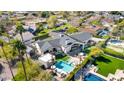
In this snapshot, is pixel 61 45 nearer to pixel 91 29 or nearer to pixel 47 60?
pixel 47 60

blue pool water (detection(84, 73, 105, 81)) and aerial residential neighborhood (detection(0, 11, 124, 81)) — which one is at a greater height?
aerial residential neighborhood (detection(0, 11, 124, 81))

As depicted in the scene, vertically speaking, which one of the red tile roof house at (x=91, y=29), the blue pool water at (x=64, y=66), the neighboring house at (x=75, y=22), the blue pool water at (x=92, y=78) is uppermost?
the neighboring house at (x=75, y=22)

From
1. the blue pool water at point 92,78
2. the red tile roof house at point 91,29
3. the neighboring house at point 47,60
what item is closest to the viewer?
the blue pool water at point 92,78

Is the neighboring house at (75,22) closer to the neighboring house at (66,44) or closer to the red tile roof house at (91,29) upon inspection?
the red tile roof house at (91,29)

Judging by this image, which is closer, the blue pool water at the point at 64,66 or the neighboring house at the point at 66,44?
the blue pool water at the point at 64,66

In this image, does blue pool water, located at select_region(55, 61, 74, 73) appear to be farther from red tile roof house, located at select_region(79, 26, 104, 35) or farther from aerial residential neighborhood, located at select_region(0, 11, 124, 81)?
red tile roof house, located at select_region(79, 26, 104, 35)

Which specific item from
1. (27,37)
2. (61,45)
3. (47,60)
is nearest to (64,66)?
(47,60)

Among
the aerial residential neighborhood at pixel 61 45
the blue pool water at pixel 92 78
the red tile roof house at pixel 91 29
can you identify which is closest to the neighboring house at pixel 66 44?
the aerial residential neighborhood at pixel 61 45

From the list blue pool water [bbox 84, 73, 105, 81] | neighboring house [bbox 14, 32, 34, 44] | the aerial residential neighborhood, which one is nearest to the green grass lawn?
the aerial residential neighborhood
